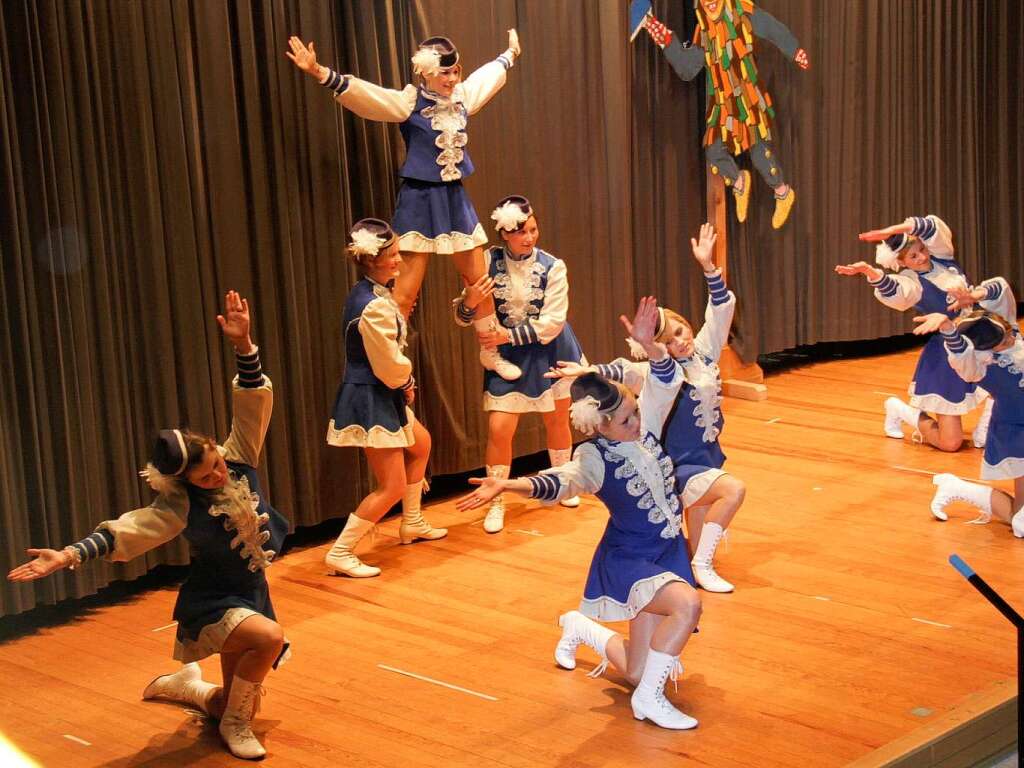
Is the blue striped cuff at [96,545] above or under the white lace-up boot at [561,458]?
above

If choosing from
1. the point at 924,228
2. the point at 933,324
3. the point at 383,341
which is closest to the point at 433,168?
the point at 383,341

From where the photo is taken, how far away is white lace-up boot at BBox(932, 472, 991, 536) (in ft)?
16.1

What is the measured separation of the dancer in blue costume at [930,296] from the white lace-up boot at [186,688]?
310 cm

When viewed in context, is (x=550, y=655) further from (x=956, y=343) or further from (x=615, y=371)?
(x=956, y=343)

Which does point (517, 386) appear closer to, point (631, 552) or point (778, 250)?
point (631, 552)

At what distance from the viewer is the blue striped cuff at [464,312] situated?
5.05 meters

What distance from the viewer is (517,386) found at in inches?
206

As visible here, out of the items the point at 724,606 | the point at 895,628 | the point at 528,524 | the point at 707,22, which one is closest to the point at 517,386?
the point at 528,524

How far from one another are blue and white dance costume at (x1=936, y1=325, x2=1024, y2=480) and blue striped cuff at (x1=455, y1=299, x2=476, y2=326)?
5.56ft

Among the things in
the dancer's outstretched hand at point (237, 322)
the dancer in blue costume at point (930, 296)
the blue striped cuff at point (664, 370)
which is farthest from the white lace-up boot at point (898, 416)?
the dancer's outstretched hand at point (237, 322)

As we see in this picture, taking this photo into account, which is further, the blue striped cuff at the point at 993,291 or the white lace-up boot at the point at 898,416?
the white lace-up boot at the point at 898,416

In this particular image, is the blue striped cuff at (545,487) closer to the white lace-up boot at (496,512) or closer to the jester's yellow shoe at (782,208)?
the white lace-up boot at (496,512)

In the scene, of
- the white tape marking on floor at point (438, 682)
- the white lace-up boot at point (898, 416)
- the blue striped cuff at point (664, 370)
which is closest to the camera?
the white tape marking on floor at point (438, 682)

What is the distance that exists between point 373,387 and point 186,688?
1.38 metres
